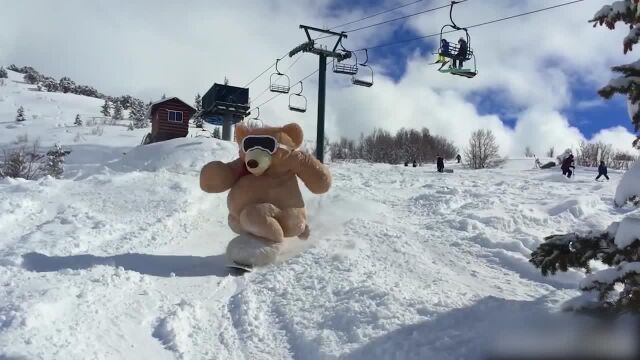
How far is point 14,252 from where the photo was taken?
763 cm

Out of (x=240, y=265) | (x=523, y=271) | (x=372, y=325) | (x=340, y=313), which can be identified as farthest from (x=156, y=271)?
(x=523, y=271)

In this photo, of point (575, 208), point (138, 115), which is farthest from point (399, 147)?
point (575, 208)

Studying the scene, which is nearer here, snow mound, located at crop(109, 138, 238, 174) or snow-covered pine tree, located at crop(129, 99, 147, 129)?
snow mound, located at crop(109, 138, 238, 174)

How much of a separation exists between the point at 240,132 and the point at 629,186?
6.10 m

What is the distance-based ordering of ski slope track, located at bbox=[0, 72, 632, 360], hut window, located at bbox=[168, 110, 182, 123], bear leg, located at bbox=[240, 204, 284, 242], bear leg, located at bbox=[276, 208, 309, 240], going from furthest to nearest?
1. hut window, located at bbox=[168, 110, 182, 123]
2. bear leg, located at bbox=[276, 208, 309, 240]
3. bear leg, located at bbox=[240, 204, 284, 242]
4. ski slope track, located at bbox=[0, 72, 632, 360]

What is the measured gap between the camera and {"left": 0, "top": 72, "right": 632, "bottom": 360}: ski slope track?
5.42m

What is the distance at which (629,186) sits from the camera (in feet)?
14.5

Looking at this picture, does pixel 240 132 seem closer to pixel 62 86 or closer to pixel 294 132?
pixel 294 132

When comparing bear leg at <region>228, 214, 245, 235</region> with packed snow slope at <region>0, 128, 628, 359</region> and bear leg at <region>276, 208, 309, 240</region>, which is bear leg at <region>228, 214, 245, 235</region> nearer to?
packed snow slope at <region>0, 128, 628, 359</region>

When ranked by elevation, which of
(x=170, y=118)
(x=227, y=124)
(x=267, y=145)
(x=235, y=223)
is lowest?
(x=235, y=223)

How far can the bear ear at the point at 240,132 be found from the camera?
908cm

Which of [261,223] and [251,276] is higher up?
[261,223]

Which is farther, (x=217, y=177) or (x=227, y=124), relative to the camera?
(x=227, y=124)

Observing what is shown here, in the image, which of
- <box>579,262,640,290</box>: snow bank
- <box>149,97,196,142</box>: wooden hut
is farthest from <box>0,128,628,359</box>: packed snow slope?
<box>149,97,196,142</box>: wooden hut
